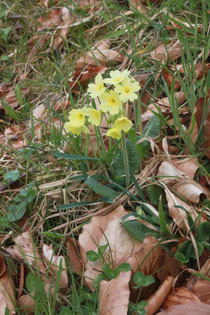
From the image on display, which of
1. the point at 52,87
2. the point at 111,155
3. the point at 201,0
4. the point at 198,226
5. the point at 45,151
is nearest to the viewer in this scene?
the point at 198,226

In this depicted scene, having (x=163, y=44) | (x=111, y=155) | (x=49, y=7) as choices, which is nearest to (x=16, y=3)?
(x=49, y=7)

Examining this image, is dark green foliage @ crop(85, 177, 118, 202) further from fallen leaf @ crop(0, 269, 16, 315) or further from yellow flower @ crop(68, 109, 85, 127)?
fallen leaf @ crop(0, 269, 16, 315)

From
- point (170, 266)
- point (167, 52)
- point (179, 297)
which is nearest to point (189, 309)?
point (179, 297)

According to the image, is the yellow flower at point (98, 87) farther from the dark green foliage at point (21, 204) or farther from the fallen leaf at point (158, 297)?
the fallen leaf at point (158, 297)

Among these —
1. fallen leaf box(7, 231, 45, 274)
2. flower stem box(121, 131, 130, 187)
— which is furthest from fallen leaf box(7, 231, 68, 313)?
flower stem box(121, 131, 130, 187)

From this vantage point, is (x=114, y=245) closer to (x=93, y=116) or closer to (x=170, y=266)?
(x=170, y=266)

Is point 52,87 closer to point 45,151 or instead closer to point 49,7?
point 45,151
